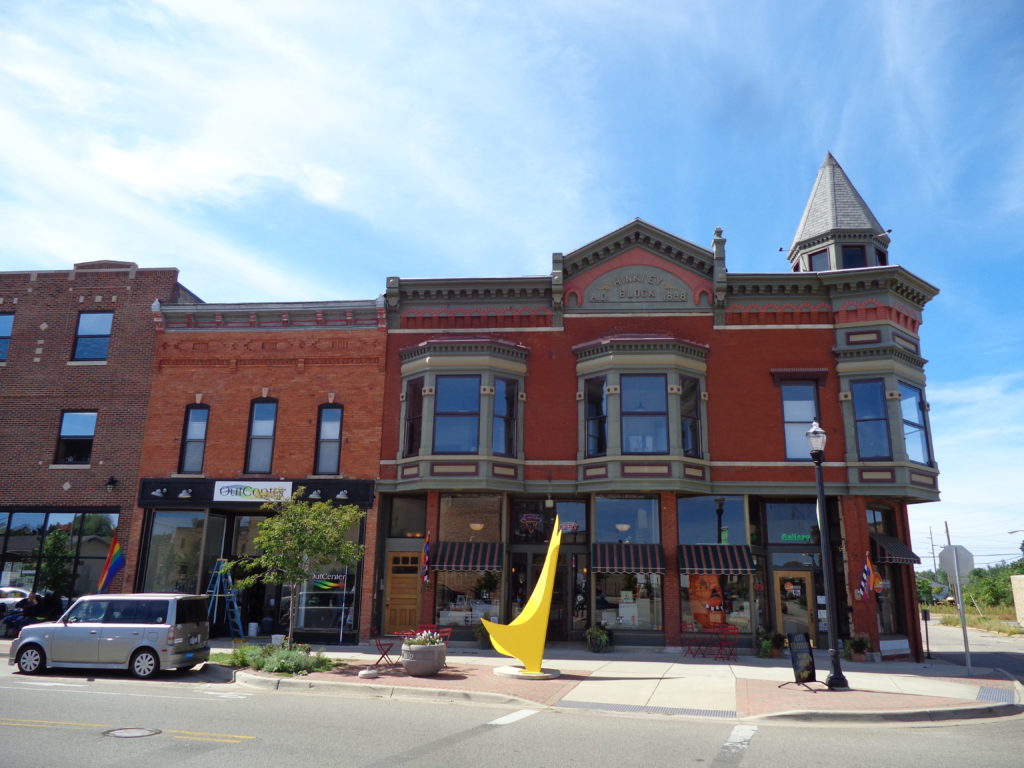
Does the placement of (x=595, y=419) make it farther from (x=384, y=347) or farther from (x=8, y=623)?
(x=8, y=623)

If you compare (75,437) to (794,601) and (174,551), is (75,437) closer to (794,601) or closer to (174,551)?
(174,551)

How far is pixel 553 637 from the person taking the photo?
21.8m

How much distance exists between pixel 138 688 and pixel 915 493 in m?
→ 19.7

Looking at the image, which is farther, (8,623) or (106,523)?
(106,523)

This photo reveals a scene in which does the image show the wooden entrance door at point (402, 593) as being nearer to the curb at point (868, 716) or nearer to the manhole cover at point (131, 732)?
the manhole cover at point (131, 732)

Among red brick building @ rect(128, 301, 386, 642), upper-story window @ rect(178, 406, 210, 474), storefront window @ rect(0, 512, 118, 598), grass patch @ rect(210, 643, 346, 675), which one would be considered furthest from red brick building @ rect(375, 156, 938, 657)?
storefront window @ rect(0, 512, 118, 598)

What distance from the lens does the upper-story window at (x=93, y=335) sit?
997 inches

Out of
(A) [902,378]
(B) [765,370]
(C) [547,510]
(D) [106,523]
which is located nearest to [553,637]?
(C) [547,510]

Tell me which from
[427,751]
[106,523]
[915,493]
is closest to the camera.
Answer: [427,751]

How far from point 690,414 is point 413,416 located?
27.3ft

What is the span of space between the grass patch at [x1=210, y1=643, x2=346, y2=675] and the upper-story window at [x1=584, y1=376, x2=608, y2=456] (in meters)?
9.17

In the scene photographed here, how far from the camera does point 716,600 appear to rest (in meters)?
21.1

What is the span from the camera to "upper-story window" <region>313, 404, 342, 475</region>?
918 inches

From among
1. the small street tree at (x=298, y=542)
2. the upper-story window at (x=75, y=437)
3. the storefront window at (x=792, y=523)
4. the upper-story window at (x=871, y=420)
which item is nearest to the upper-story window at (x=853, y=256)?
the upper-story window at (x=871, y=420)
